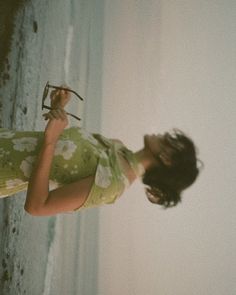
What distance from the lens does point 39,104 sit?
181 cm

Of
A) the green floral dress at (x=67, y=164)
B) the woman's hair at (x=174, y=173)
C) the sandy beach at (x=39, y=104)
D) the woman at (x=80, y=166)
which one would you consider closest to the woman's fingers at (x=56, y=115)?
the woman at (x=80, y=166)

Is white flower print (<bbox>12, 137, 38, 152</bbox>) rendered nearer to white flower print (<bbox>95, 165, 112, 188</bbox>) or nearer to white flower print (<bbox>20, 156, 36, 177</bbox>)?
white flower print (<bbox>20, 156, 36, 177</bbox>)

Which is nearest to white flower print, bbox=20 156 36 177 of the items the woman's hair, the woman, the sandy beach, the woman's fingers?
the woman

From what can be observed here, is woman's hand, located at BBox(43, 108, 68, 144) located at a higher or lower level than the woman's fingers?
lower

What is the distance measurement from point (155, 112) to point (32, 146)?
1.10 metres

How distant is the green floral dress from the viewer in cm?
82

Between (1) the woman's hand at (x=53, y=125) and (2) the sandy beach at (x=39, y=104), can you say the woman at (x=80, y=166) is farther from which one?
(2) the sandy beach at (x=39, y=104)

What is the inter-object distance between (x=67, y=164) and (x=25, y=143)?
109 millimetres

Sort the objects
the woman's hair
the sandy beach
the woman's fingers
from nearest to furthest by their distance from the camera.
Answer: the woman's fingers → the woman's hair → the sandy beach

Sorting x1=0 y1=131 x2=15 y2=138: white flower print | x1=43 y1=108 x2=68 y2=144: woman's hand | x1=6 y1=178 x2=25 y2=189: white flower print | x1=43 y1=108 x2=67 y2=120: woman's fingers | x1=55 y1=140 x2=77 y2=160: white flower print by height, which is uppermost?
x1=43 y1=108 x2=67 y2=120: woman's fingers

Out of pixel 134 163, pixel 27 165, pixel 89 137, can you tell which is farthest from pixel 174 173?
pixel 27 165

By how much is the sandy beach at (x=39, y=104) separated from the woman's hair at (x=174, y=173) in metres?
0.90

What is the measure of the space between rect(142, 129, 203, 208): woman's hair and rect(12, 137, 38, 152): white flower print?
0.27m

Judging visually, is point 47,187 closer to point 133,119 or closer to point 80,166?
point 80,166
